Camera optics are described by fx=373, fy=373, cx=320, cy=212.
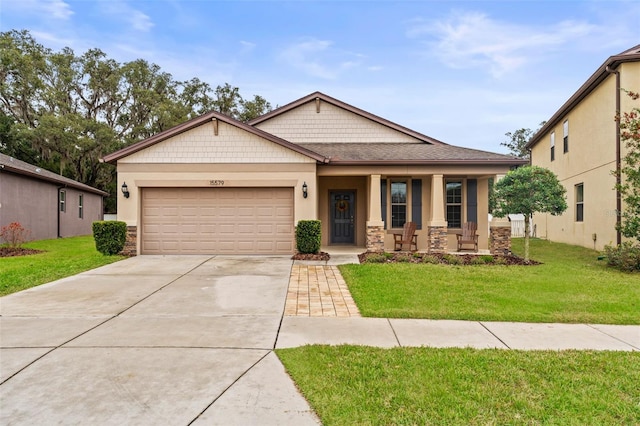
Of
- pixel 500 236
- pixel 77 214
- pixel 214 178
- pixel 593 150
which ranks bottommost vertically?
pixel 500 236

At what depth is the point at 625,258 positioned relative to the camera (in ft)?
30.1

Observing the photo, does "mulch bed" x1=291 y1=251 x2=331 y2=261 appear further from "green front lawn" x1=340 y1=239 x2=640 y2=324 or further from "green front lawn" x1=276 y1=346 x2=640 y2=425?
"green front lawn" x1=276 y1=346 x2=640 y2=425

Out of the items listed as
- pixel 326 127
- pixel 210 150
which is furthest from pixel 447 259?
pixel 210 150

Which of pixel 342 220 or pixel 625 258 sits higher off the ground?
pixel 342 220

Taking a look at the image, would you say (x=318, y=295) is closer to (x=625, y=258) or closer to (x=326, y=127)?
(x=625, y=258)

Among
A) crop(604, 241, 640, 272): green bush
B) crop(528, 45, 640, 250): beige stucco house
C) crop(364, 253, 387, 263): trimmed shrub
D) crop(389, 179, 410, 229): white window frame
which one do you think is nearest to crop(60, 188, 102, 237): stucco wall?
crop(389, 179, 410, 229): white window frame

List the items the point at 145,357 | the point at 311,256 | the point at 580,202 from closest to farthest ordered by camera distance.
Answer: the point at 145,357
the point at 311,256
the point at 580,202

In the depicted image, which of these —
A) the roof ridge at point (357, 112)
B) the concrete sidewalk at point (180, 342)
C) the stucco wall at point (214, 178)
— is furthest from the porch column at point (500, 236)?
the concrete sidewalk at point (180, 342)

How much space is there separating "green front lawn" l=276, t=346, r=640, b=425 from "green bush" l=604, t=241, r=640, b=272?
676 cm

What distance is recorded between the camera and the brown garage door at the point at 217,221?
1212 centimetres

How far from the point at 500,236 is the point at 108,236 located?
12.2 meters

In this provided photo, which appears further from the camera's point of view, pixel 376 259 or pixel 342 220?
pixel 342 220

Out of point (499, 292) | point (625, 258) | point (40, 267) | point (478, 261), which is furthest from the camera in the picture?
point (478, 261)

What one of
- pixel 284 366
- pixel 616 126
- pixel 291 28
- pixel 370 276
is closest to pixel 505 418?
pixel 284 366
